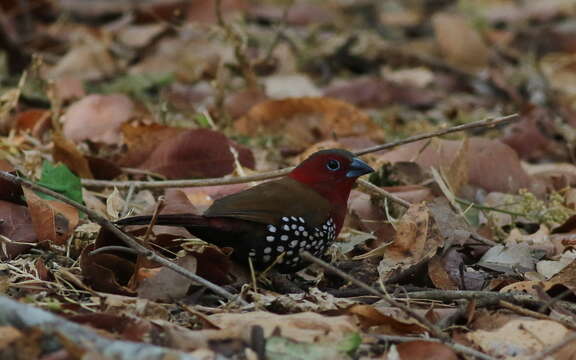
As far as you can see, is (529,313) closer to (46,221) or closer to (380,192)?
(380,192)

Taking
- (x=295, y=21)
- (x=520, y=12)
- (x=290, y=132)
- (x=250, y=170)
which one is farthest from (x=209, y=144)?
(x=520, y=12)

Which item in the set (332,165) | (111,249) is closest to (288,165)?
(332,165)

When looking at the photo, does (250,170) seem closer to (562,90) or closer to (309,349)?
(309,349)

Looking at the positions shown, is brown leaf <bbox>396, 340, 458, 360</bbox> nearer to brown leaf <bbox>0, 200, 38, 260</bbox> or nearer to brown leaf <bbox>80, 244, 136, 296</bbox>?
brown leaf <bbox>80, 244, 136, 296</bbox>

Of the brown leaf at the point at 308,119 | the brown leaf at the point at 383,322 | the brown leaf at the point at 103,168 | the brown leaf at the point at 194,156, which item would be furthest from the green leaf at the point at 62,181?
the brown leaf at the point at 308,119

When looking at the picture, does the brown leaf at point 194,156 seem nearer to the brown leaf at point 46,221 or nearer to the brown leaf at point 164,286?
the brown leaf at point 46,221

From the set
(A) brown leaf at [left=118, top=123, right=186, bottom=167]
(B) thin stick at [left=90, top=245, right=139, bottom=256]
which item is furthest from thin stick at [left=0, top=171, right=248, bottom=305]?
(A) brown leaf at [left=118, top=123, right=186, bottom=167]
